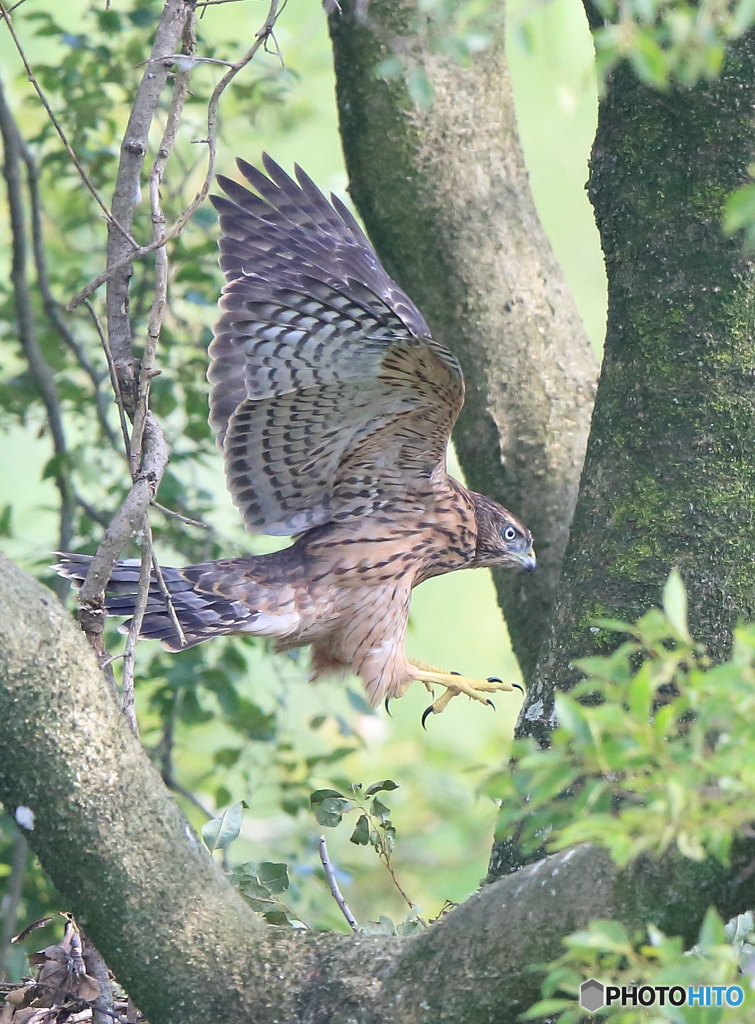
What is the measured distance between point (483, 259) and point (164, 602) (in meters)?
1.38

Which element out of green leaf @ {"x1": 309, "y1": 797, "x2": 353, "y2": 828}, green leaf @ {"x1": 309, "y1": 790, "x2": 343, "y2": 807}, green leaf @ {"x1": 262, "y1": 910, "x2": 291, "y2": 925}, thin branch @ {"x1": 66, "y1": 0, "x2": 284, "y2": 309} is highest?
thin branch @ {"x1": 66, "y1": 0, "x2": 284, "y2": 309}

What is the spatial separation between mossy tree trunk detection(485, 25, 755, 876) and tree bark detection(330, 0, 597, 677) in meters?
0.70

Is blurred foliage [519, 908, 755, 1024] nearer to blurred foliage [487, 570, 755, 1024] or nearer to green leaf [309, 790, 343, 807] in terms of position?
blurred foliage [487, 570, 755, 1024]

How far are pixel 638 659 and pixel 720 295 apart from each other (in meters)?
0.84

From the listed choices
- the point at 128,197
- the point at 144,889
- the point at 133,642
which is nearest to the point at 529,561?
the point at 133,642

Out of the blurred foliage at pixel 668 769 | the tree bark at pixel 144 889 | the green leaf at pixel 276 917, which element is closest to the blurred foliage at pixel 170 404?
the green leaf at pixel 276 917

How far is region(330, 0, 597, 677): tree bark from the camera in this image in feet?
11.3

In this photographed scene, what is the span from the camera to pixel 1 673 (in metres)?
1.96

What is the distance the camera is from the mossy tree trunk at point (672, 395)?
263 centimetres

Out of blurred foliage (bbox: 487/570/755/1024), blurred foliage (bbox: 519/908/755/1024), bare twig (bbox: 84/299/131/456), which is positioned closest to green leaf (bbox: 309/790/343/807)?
bare twig (bbox: 84/299/131/456)

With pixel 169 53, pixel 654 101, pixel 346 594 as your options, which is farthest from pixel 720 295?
pixel 346 594

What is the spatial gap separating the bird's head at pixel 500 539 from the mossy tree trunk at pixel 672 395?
2.98ft

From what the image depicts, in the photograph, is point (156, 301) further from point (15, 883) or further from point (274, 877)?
point (15, 883)

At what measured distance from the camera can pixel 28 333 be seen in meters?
4.21
